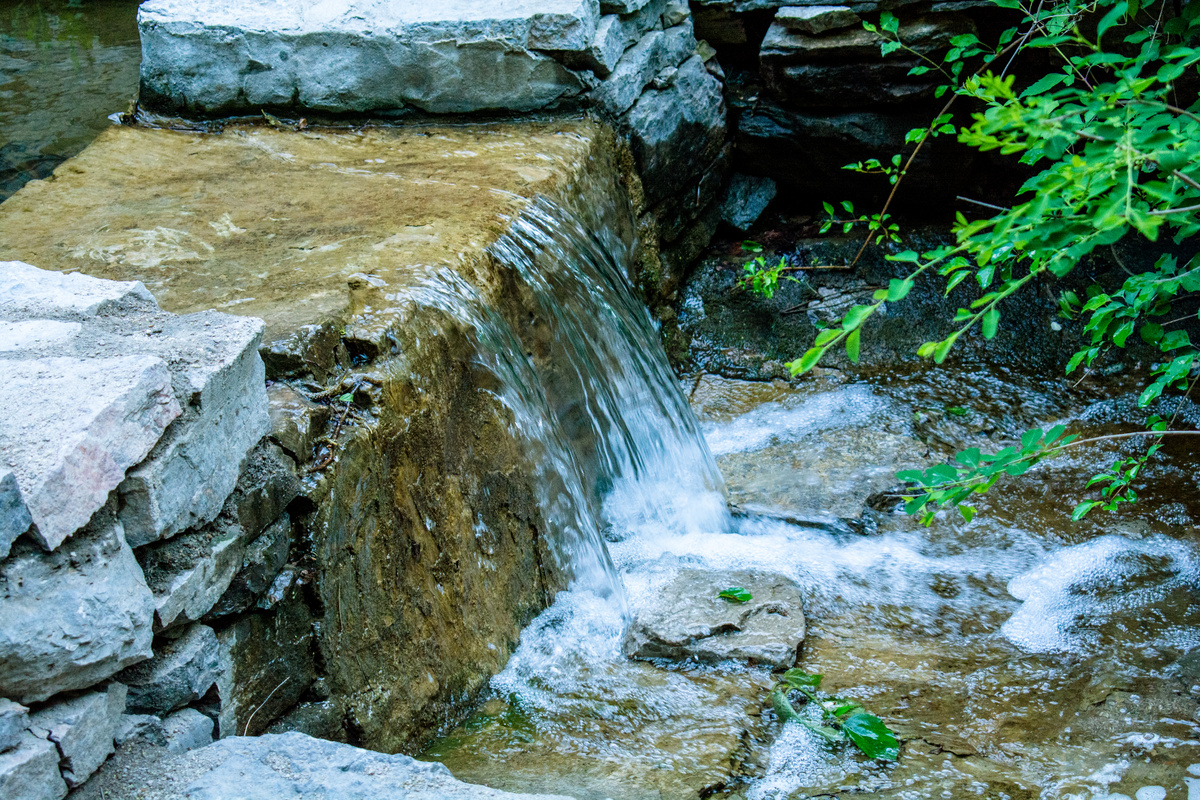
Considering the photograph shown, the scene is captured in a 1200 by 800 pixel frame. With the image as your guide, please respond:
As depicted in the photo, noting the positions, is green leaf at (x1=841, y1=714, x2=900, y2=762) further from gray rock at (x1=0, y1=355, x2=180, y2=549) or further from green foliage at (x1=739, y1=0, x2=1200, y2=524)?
gray rock at (x1=0, y1=355, x2=180, y2=549)

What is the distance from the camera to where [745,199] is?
5031 mm

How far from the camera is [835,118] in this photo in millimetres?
4629

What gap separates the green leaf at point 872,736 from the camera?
2.11 metres

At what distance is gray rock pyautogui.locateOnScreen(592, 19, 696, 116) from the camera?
4.04m

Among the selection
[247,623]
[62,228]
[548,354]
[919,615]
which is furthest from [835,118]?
[247,623]

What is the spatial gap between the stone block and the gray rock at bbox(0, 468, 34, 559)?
580 mm

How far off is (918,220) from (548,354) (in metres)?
2.67

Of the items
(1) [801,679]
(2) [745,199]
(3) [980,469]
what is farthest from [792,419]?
(3) [980,469]

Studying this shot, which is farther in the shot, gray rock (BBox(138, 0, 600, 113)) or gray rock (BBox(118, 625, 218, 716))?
gray rock (BBox(138, 0, 600, 113))

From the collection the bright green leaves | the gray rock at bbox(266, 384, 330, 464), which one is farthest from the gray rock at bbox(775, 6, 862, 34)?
the gray rock at bbox(266, 384, 330, 464)

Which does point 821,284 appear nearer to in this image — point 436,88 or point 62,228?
point 436,88

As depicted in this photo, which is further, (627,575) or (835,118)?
(835,118)

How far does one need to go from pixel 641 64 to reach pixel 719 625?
2661 millimetres

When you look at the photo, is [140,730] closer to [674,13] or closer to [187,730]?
[187,730]
